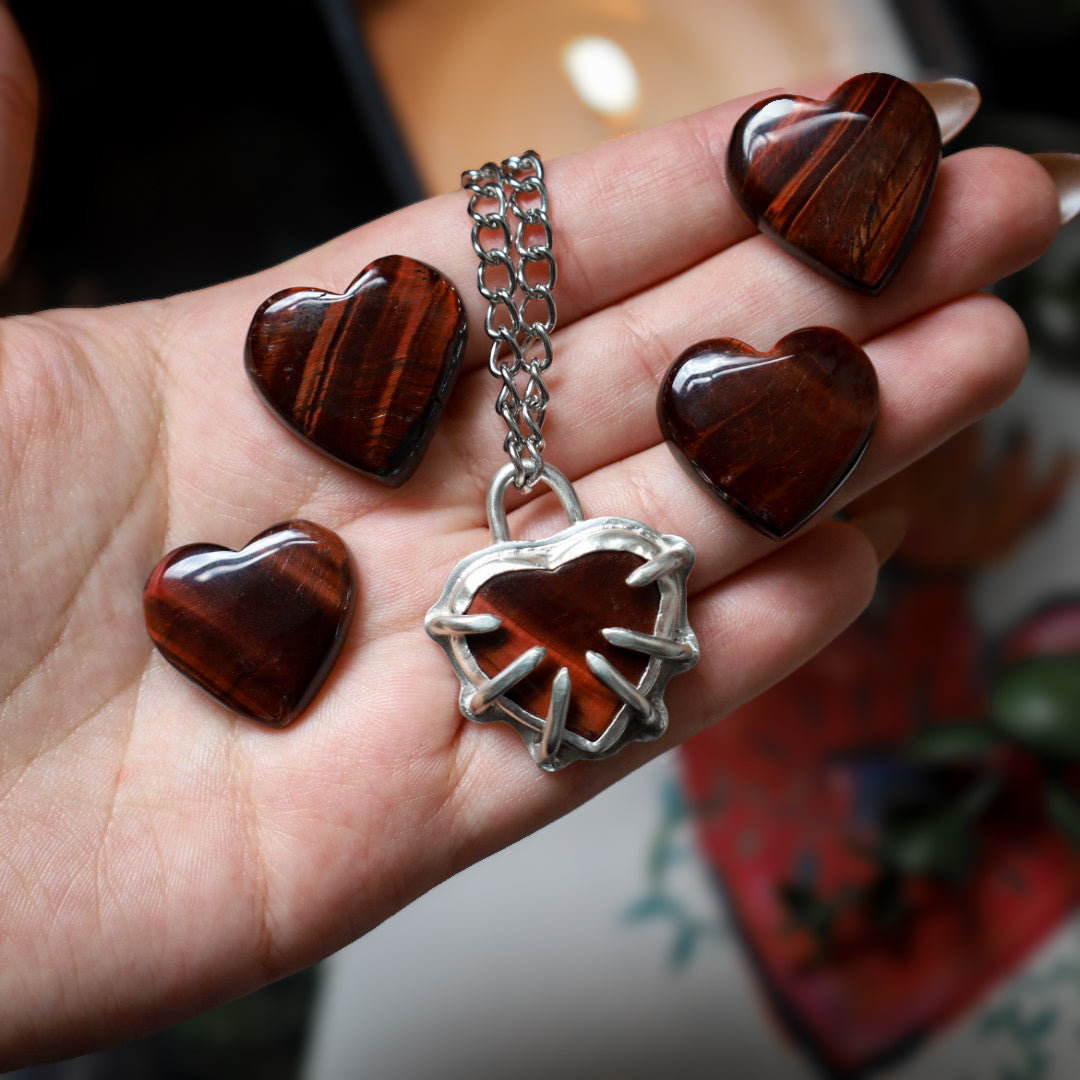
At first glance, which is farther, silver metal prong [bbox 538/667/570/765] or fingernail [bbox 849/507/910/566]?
fingernail [bbox 849/507/910/566]

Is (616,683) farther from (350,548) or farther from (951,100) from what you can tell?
(951,100)

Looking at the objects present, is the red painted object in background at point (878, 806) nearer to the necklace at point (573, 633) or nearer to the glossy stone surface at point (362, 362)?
the necklace at point (573, 633)

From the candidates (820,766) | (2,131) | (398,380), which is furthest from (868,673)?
(2,131)

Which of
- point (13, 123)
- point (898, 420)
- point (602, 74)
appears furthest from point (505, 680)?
point (602, 74)

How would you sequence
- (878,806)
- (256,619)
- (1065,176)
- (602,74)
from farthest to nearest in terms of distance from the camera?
(602,74) < (878,806) < (1065,176) < (256,619)

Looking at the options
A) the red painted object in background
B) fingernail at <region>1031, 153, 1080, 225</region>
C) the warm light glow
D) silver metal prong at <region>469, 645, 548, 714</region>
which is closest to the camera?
silver metal prong at <region>469, 645, 548, 714</region>

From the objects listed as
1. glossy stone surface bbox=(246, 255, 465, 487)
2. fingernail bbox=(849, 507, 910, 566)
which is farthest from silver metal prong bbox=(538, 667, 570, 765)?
fingernail bbox=(849, 507, 910, 566)

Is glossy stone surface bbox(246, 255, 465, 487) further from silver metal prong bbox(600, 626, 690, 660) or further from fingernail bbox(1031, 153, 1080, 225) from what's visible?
fingernail bbox(1031, 153, 1080, 225)

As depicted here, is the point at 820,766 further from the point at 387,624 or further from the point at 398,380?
the point at 398,380
